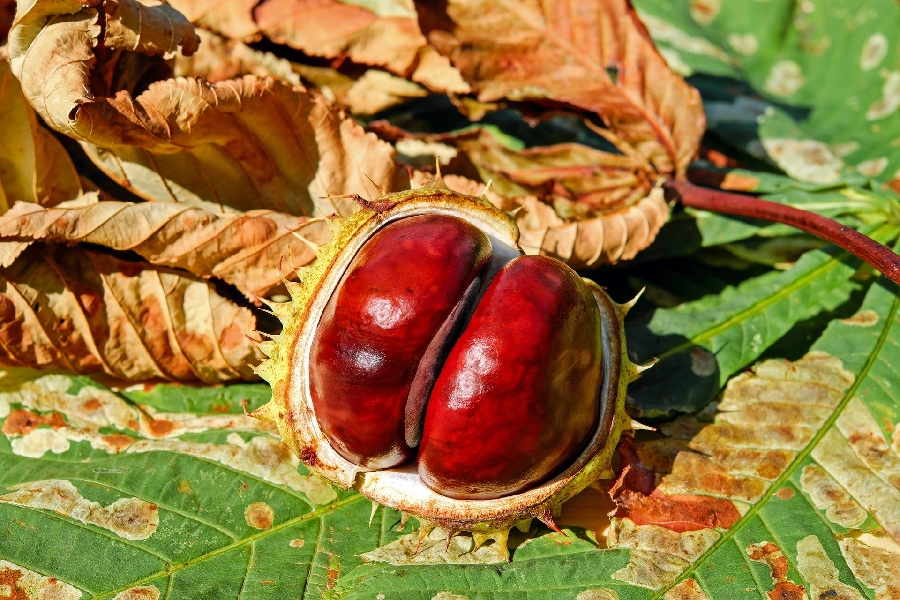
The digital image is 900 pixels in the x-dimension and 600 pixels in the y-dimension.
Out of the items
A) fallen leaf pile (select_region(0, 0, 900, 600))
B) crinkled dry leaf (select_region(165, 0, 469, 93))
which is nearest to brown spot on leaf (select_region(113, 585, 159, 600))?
fallen leaf pile (select_region(0, 0, 900, 600))

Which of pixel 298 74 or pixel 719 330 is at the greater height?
pixel 298 74

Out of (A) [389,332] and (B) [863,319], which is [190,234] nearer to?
(A) [389,332]

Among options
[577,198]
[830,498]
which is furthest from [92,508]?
[830,498]

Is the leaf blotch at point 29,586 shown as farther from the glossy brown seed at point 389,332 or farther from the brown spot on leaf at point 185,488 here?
the glossy brown seed at point 389,332

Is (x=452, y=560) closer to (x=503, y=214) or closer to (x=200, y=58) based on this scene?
(x=503, y=214)

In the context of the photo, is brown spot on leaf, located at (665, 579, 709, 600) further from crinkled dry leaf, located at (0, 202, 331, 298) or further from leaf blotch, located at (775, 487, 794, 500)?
crinkled dry leaf, located at (0, 202, 331, 298)

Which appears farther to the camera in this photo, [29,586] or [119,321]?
[119,321]

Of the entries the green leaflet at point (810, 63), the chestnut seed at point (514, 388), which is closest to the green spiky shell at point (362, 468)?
the chestnut seed at point (514, 388)
